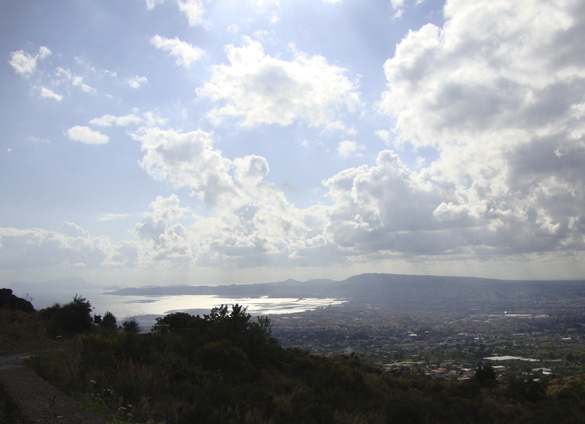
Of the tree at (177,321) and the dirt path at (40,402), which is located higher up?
the dirt path at (40,402)

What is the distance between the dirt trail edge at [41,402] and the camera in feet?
19.2

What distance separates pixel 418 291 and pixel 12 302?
15102cm

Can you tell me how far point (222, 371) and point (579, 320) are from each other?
266ft

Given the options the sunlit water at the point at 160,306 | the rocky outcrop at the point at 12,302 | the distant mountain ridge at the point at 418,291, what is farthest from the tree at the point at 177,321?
the distant mountain ridge at the point at 418,291

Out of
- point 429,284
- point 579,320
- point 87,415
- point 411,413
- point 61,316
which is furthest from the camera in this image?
point 429,284

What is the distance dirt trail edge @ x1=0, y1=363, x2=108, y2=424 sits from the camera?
5.87 metres

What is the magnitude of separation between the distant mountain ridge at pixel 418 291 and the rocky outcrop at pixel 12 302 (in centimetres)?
11497

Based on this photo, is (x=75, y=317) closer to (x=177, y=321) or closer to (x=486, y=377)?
(x=177, y=321)

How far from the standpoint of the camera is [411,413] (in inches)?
376

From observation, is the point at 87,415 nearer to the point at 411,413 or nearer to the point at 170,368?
the point at 170,368

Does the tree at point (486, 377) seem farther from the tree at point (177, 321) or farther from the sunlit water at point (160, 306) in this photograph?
the sunlit water at point (160, 306)

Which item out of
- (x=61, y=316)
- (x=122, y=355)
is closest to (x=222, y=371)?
(x=122, y=355)

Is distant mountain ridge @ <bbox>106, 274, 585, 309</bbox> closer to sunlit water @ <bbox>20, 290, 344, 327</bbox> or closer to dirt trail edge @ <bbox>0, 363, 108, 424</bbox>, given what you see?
sunlit water @ <bbox>20, 290, 344, 327</bbox>

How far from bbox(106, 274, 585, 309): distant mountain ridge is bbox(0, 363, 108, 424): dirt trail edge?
417ft
